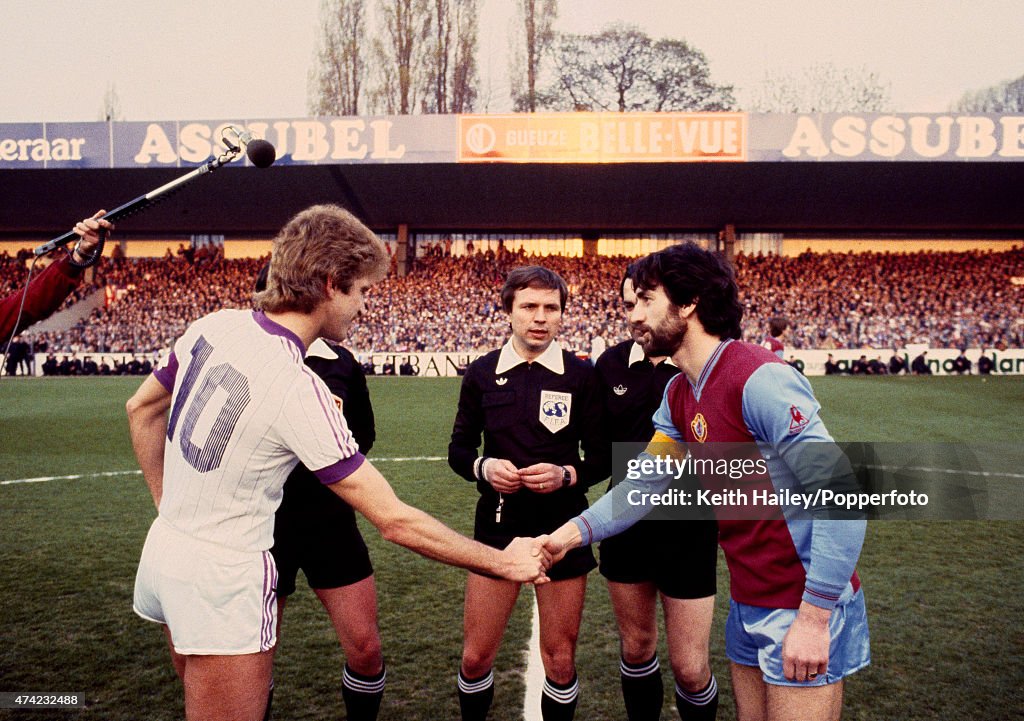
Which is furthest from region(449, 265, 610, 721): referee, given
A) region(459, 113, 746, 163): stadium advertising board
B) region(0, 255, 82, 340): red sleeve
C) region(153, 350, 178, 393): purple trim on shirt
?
region(459, 113, 746, 163): stadium advertising board

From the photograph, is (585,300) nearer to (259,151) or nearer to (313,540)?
(313,540)

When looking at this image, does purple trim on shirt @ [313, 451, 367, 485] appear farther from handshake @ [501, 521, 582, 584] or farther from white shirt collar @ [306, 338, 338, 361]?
white shirt collar @ [306, 338, 338, 361]

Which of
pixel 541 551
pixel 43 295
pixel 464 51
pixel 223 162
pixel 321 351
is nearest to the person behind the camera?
pixel 541 551

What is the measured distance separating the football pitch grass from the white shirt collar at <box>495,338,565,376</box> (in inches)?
74.4

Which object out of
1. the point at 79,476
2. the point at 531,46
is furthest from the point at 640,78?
the point at 79,476

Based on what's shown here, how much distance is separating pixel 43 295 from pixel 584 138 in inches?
1031

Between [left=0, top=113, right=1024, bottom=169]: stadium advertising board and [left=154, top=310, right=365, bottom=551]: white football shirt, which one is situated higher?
[left=0, top=113, right=1024, bottom=169]: stadium advertising board

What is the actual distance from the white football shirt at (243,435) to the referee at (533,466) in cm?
131

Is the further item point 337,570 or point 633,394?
point 633,394

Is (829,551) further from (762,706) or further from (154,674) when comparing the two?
(154,674)

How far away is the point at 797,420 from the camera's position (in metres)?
2.22

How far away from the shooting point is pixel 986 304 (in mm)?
32375

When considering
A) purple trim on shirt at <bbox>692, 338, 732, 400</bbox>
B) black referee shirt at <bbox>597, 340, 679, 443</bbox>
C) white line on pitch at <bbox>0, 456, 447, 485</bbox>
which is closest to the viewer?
purple trim on shirt at <bbox>692, 338, 732, 400</bbox>

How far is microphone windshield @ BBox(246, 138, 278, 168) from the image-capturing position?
310 centimetres
